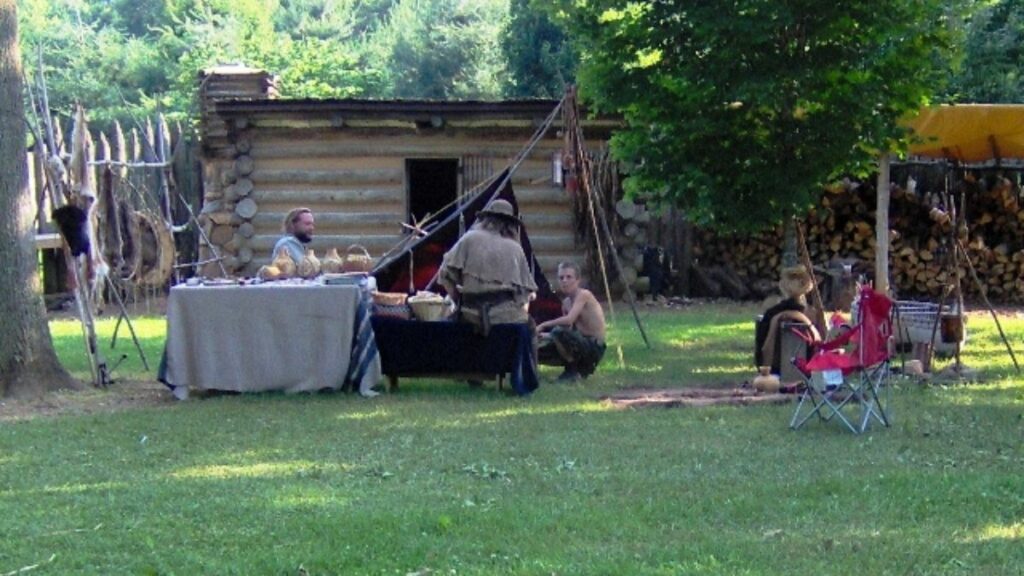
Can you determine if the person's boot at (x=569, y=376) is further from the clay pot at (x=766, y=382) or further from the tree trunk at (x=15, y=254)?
the tree trunk at (x=15, y=254)

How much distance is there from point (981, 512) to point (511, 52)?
79.5 feet

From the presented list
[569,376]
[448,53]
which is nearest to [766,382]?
[569,376]

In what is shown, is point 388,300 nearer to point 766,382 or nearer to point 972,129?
point 766,382

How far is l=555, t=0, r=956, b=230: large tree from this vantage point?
38.0 feet

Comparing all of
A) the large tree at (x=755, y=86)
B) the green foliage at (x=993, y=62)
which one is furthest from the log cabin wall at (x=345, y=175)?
the green foliage at (x=993, y=62)

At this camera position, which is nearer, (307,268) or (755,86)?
(307,268)

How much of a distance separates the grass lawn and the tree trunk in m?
0.40

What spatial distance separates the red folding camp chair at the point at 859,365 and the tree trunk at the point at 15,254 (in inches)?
225

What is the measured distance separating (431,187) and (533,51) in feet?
32.7

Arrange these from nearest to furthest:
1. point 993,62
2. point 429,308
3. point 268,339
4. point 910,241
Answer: point 268,339
point 429,308
point 910,241
point 993,62

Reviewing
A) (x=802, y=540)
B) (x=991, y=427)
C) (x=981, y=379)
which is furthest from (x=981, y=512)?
(x=981, y=379)

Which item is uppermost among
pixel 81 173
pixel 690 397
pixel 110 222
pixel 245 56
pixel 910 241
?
pixel 245 56

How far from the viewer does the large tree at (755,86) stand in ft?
38.0

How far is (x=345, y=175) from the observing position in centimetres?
1861
